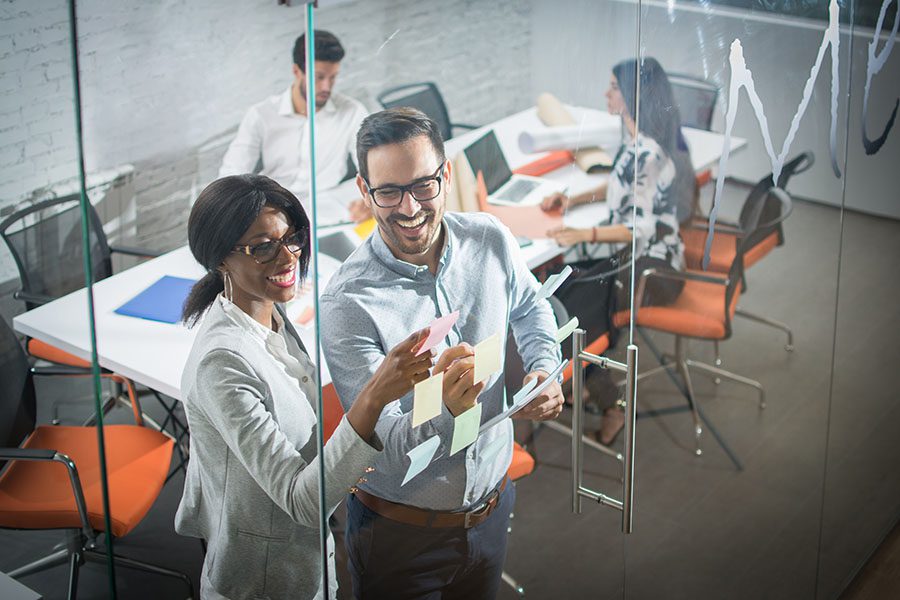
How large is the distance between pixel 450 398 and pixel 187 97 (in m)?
0.63

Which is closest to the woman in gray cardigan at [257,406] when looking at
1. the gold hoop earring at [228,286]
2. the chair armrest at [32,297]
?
the gold hoop earring at [228,286]

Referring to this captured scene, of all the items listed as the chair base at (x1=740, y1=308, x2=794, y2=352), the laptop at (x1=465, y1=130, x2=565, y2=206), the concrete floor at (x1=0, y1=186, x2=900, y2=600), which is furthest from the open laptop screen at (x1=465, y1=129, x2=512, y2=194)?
the chair base at (x1=740, y1=308, x2=794, y2=352)

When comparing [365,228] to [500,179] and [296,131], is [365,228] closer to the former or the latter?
[296,131]

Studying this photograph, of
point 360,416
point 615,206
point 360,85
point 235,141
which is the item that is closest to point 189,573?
point 360,416

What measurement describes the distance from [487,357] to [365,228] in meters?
0.35

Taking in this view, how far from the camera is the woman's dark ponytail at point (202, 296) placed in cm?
Result: 147

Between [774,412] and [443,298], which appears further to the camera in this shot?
[774,412]

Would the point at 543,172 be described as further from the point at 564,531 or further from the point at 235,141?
the point at 564,531

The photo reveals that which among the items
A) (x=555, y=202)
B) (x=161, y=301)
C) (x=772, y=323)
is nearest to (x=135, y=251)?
(x=161, y=301)

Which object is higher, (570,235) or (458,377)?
(570,235)

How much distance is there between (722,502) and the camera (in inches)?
106

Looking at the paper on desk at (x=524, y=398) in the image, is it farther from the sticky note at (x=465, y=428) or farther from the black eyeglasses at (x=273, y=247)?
the black eyeglasses at (x=273, y=247)

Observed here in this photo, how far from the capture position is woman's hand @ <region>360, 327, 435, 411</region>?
1.63 m

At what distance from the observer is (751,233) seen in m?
2.56
